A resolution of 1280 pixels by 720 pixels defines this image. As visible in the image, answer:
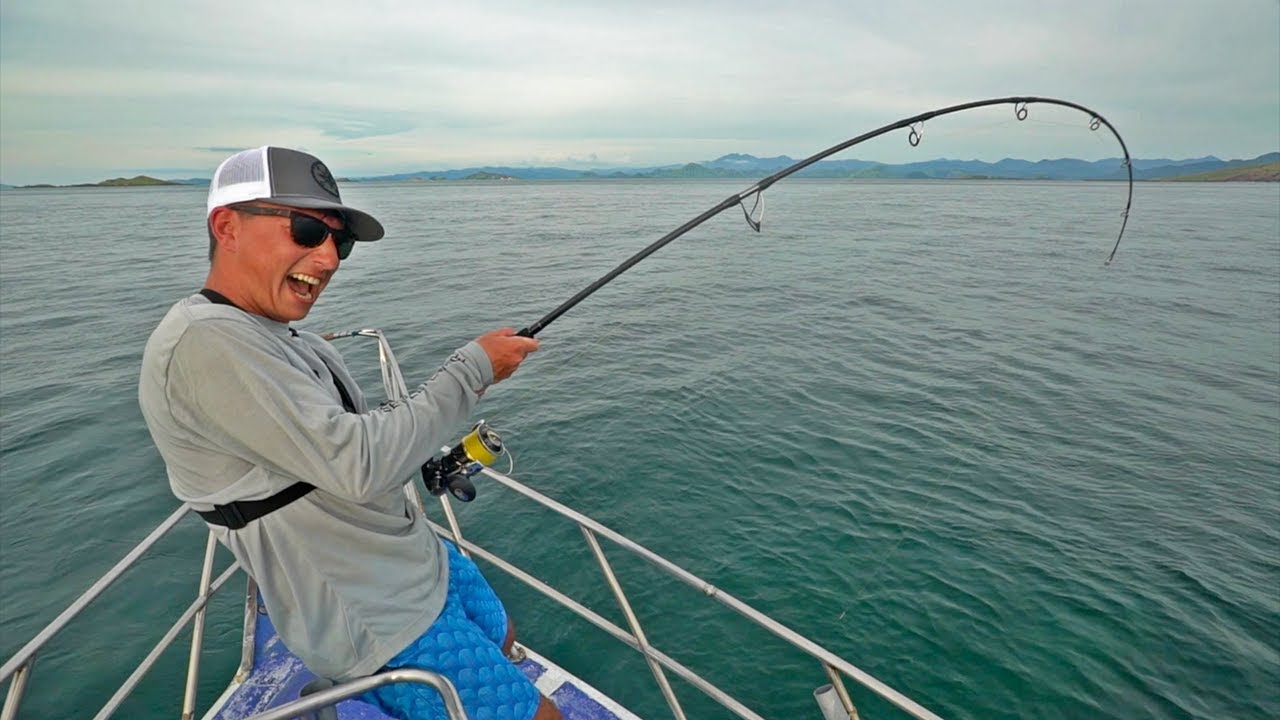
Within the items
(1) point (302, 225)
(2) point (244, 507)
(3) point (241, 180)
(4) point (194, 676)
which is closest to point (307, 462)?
(2) point (244, 507)

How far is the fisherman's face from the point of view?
1.87 metres

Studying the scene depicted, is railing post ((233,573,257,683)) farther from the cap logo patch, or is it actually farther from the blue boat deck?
the cap logo patch

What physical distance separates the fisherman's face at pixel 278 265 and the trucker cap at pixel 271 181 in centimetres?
5

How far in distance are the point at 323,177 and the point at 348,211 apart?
5.0 inches

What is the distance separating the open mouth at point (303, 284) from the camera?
195 cm

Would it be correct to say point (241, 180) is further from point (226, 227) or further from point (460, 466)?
point (460, 466)

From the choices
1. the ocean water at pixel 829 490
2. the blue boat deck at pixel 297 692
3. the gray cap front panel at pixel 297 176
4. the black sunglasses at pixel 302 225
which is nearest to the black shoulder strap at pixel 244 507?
the black sunglasses at pixel 302 225

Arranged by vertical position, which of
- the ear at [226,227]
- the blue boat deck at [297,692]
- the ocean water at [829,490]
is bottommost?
the ocean water at [829,490]

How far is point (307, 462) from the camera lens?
1662 millimetres

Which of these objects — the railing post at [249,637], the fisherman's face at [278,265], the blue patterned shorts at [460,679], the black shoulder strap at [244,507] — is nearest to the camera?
the black shoulder strap at [244,507]

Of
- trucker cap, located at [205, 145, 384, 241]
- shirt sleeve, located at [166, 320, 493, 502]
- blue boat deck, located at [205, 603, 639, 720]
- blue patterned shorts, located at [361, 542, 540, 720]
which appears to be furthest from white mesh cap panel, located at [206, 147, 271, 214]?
blue boat deck, located at [205, 603, 639, 720]

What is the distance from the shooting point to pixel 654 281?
2330 cm

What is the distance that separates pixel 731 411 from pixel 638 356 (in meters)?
3.68

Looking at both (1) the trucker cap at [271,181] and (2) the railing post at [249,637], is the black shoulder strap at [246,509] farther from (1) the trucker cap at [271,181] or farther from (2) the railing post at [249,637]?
(2) the railing post at [249,637]
